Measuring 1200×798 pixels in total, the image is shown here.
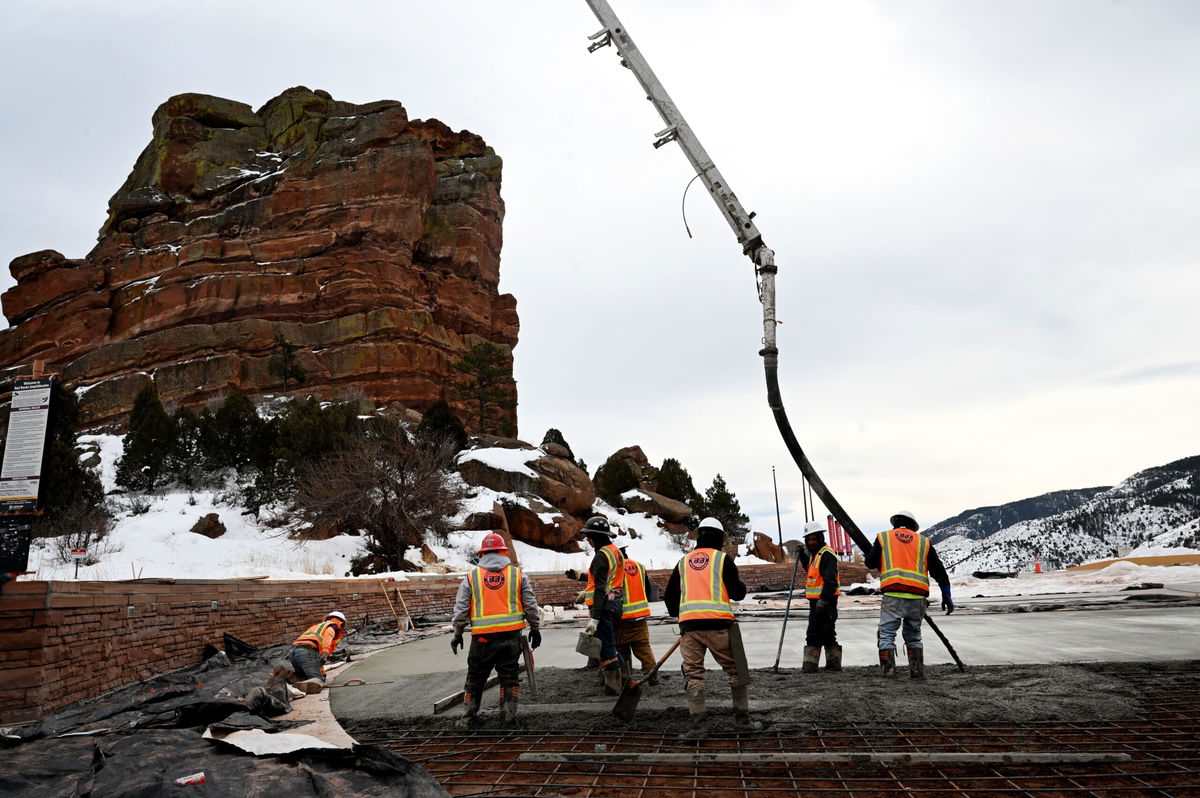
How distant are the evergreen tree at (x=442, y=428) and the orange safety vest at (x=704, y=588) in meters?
31.0

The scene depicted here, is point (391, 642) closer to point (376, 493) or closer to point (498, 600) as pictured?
point (498, 600)

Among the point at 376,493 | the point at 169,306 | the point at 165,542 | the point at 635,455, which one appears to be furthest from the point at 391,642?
the point at 169,306

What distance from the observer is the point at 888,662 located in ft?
26.5

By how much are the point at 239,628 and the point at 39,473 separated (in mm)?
4586

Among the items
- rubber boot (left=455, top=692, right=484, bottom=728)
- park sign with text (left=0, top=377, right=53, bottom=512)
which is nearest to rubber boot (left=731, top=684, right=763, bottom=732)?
rubber boot (left=455, top=692, right=484, bottom=728)

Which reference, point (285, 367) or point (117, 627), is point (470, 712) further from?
point (285, 367)

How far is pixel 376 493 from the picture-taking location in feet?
90.5

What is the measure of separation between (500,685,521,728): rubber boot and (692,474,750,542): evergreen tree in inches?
1604

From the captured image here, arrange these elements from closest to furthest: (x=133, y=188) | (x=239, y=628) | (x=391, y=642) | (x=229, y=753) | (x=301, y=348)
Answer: (x=229, y=753), (x=239, y=628), (x=391, y=642), (x=301, y=348), (x=133, y=188)

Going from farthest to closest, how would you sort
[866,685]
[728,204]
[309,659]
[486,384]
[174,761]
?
[486,384] → [728,204] → [309,659] → [866,685] → [174,761]

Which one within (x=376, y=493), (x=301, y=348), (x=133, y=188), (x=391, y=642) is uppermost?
(x=133, y=188)

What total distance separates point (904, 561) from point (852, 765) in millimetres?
3792

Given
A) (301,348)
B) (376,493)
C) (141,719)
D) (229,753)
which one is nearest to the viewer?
(229,753)

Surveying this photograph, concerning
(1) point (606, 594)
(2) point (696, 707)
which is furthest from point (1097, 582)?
(2) point (696, 707)
